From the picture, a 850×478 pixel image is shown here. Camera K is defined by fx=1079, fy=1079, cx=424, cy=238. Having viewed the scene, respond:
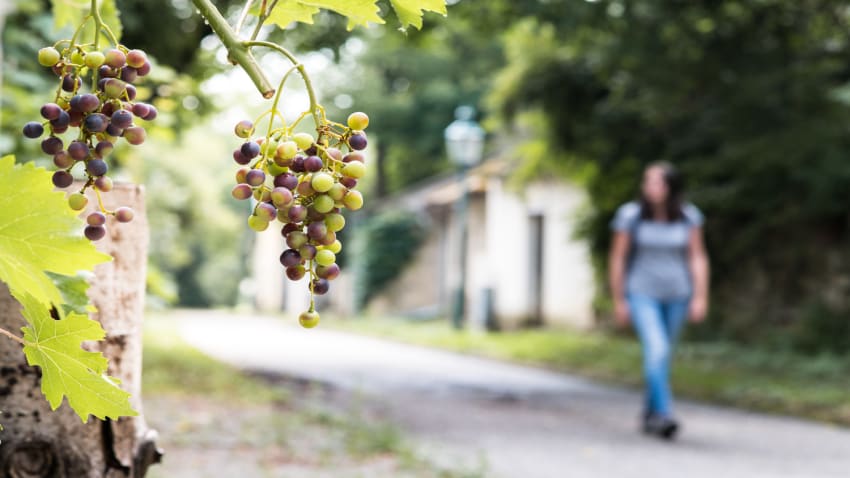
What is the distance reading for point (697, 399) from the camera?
10047 millimetres

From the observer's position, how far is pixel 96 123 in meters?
0.85

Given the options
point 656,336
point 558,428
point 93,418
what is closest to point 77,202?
A: point 93,418

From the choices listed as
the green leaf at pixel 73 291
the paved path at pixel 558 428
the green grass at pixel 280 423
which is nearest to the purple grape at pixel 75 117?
the green leaf at pixel 73 291

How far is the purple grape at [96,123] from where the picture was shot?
85 cm

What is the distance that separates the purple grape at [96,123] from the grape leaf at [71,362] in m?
0.15

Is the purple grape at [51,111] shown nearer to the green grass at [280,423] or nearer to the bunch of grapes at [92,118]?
the bunch of grapes at [92,118]

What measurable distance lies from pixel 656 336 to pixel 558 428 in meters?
1.08

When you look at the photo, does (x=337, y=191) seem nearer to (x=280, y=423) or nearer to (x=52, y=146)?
(x=52, y=146)

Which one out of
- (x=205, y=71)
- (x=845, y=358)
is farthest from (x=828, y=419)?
(x=205, y=71)

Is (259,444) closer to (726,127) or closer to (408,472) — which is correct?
(408,472)

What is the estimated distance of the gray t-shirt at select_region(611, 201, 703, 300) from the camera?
7.11 meters

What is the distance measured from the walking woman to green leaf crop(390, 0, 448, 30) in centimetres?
613

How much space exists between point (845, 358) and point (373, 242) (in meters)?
19.3

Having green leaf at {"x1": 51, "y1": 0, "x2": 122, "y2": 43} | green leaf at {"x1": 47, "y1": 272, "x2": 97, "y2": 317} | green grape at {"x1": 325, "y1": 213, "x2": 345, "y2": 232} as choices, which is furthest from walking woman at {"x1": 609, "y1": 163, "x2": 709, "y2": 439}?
green grape at {"x1": 325, "y1": 213, "x2": 345, "y2": 232}
